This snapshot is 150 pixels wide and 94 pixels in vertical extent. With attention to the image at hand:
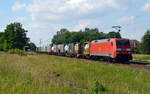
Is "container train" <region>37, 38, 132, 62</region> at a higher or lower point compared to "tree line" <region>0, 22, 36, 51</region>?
lower

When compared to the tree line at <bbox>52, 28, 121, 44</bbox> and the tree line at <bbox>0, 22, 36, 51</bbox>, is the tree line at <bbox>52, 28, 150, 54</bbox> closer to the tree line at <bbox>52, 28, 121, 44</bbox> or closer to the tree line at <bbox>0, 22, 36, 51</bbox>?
the tree line at <bbox>52, 28, 121, 44</bbox>

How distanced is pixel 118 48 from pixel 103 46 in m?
3.28

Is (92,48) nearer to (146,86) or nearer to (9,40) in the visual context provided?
(146,86)

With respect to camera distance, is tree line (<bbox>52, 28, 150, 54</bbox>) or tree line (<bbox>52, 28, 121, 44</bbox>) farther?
tree line (<bbox>52, 28, 121, 44</bbox>)

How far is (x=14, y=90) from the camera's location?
7.71 m

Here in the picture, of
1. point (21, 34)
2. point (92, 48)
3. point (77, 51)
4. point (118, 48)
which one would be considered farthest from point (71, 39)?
point (118, 48)

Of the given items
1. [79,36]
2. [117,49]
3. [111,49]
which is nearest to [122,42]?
[117,49]

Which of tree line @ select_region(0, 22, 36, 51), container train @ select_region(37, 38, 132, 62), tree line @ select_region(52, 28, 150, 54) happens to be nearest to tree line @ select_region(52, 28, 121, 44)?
tree line @ select_region(52, 28, 150, 54)

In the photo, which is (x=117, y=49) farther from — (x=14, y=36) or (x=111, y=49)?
(x=14, y=36)

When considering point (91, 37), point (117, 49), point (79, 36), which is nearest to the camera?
point (117, 49)

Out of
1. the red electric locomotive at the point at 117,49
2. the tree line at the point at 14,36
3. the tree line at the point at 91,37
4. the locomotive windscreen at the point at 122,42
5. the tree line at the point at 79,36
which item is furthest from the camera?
the tree line at the point at 79,36

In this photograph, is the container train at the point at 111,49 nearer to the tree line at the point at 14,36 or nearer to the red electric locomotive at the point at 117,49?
the red electric locomotive at the point at 117,49

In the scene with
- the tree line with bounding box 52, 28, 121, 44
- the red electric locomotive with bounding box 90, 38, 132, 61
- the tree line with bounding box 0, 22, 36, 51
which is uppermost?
the tree line with bounding box 52, 28, 121, 44

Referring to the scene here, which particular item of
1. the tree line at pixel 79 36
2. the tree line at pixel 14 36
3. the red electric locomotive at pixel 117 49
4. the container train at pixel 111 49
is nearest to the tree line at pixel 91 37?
the tree line at pixel 79 36
